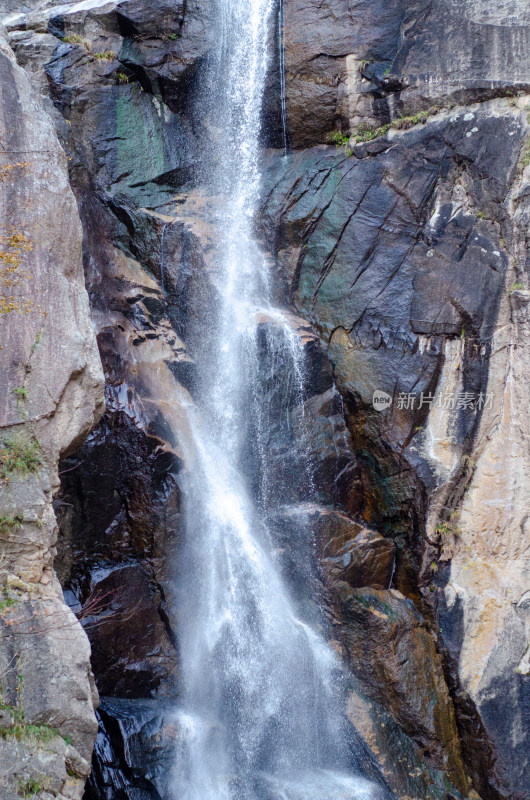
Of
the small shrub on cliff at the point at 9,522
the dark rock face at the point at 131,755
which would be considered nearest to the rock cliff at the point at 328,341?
the dark rock face at the point at 131,755

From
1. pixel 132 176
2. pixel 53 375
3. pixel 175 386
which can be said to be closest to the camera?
pixel 53 375

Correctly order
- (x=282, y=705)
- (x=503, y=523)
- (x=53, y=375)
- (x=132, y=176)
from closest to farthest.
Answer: (x=53, y=375) < (x=282, y=705) < (x=503, y=523) < (x=132, y=176)

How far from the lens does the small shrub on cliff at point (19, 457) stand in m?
6.46

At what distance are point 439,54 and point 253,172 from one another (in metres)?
3.67

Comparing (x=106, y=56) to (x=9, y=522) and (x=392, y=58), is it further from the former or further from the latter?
(x=9, y=522)

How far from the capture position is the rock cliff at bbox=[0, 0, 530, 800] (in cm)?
781

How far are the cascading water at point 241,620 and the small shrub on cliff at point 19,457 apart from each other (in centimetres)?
308

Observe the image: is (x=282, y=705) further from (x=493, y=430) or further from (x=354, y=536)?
(x=493, y=430)

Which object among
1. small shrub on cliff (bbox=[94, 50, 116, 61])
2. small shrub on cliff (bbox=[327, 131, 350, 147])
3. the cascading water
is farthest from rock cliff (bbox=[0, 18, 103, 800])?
small shrub on cliff (bbox=[327, 131, 350, 147])

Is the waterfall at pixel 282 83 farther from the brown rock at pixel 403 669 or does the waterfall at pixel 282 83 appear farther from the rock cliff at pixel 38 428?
the brown rock at pixel 403 669

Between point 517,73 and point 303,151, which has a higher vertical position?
point 517,73

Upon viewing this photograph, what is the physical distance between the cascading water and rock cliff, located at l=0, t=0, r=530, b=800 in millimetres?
281

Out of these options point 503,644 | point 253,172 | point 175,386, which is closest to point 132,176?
point 253,172

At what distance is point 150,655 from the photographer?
8797 millimetres
